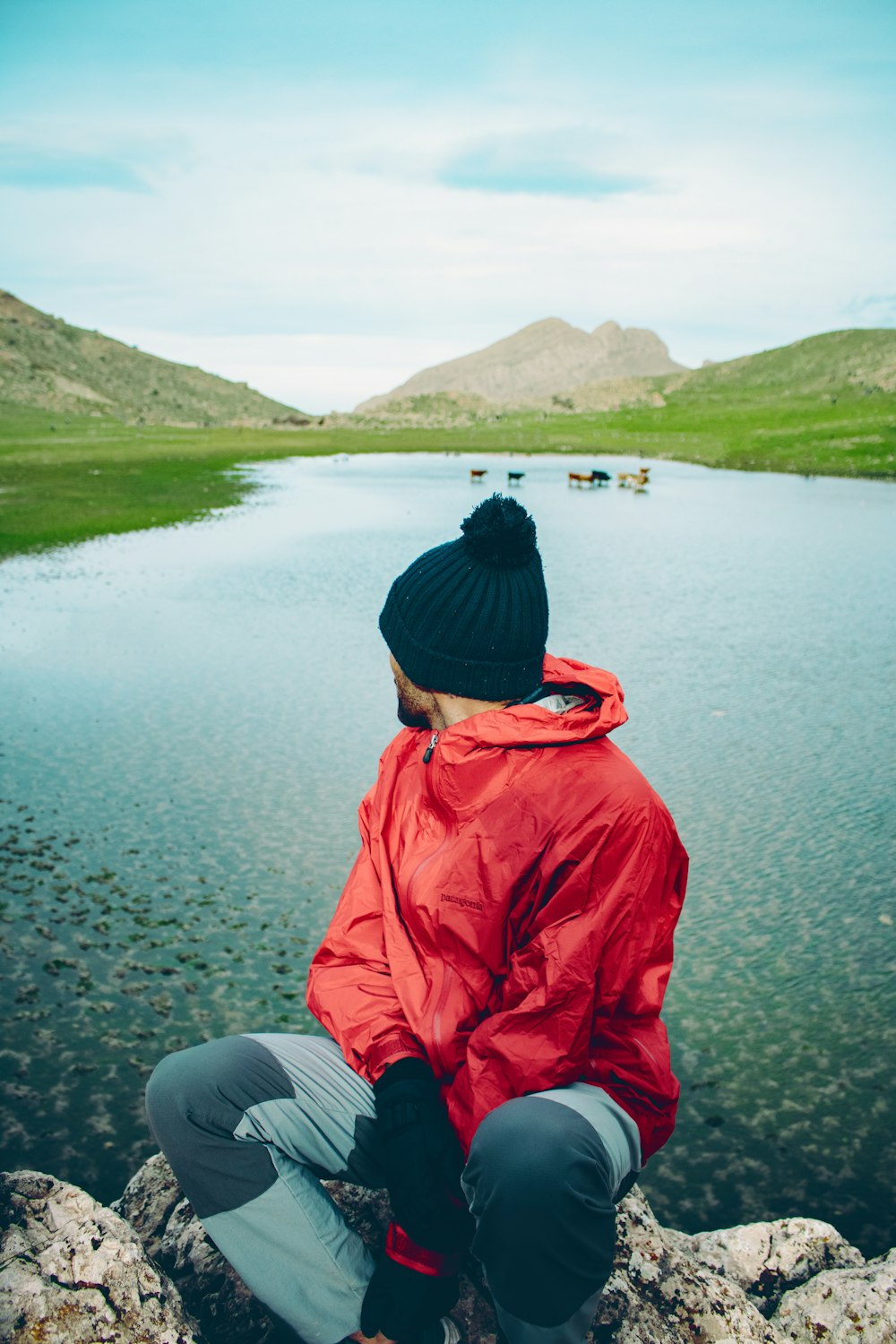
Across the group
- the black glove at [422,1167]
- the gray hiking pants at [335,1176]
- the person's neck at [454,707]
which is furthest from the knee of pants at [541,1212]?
the person's neck at [454,707]

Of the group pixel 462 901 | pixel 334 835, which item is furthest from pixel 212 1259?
pixel 334 835

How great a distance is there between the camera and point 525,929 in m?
2.38

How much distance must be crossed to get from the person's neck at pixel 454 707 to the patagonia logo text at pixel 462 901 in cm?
51

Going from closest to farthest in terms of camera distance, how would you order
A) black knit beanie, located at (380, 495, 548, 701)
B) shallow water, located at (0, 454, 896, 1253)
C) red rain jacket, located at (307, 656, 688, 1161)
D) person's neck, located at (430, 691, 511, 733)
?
red rain jacket, located at (307, 656, 688, 1161) < black knit beanie, located at (380, 495, 548, 701) < person's neck, located at (430, 691, 511, 733) < shallow water, located at (0, 454, 896, 1253)

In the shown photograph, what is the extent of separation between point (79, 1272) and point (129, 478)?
30.1 metres

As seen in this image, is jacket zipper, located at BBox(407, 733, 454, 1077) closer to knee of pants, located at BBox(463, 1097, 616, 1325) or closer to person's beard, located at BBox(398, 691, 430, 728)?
person's beard, located at BBox(398, 691, 430, 728)

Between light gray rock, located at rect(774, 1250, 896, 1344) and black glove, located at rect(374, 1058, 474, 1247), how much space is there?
95 cm

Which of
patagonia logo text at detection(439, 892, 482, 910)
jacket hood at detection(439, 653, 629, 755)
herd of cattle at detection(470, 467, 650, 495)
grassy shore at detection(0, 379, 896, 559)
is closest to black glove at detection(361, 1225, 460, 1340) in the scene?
patagonia logo text at detection(439, 892, 482, 910)

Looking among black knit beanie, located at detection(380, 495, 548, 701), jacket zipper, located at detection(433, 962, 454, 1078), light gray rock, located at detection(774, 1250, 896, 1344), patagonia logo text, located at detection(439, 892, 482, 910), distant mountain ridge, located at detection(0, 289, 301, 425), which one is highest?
distant mountain ridge, located at detection(0, 289, 301, 425)

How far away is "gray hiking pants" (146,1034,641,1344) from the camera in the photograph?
200cm

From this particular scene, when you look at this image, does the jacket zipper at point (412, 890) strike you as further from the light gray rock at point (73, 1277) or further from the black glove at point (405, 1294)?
the light gray rock at point (73, 1277)

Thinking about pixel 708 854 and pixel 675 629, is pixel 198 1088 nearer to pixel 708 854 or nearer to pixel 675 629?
pixel 708 854

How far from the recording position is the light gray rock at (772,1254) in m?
2.77

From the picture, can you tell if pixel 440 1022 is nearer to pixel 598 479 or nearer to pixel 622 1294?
pixel 622 1294
